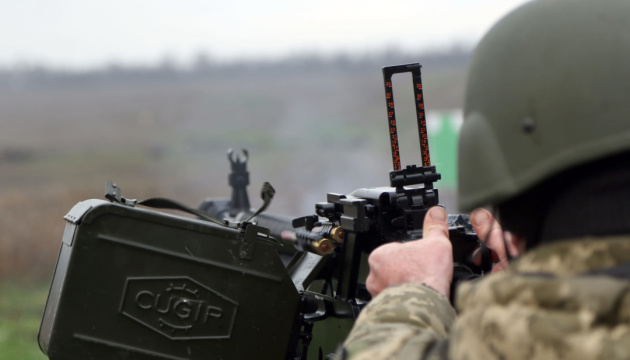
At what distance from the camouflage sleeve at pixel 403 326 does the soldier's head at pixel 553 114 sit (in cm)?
22

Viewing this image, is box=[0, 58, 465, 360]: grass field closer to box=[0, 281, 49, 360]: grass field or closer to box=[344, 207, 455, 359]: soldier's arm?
box=[0, 281, 49, 360]: grass field

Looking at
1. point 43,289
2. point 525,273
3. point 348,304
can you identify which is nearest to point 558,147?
point 525,273

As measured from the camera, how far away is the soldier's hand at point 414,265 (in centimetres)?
166

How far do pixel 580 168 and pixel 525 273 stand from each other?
7.3 inches

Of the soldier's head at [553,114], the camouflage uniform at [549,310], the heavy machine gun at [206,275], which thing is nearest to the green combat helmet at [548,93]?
the soldier's head at [553,114]

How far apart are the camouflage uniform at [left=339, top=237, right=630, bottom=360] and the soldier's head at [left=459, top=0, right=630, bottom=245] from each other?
0.17 feet

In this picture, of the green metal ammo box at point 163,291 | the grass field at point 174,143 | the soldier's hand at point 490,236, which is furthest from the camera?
the grass field at point 174,143

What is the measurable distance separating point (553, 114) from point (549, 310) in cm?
31

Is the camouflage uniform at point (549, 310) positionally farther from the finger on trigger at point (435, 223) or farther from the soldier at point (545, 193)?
the finger on trigger at point (435, 223)

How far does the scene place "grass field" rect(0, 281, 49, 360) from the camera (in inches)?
264

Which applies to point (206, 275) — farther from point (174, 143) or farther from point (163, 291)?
point (174, 143)

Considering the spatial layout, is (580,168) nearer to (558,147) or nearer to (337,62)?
(558,147)

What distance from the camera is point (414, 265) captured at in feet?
5.49

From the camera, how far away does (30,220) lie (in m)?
10.4
